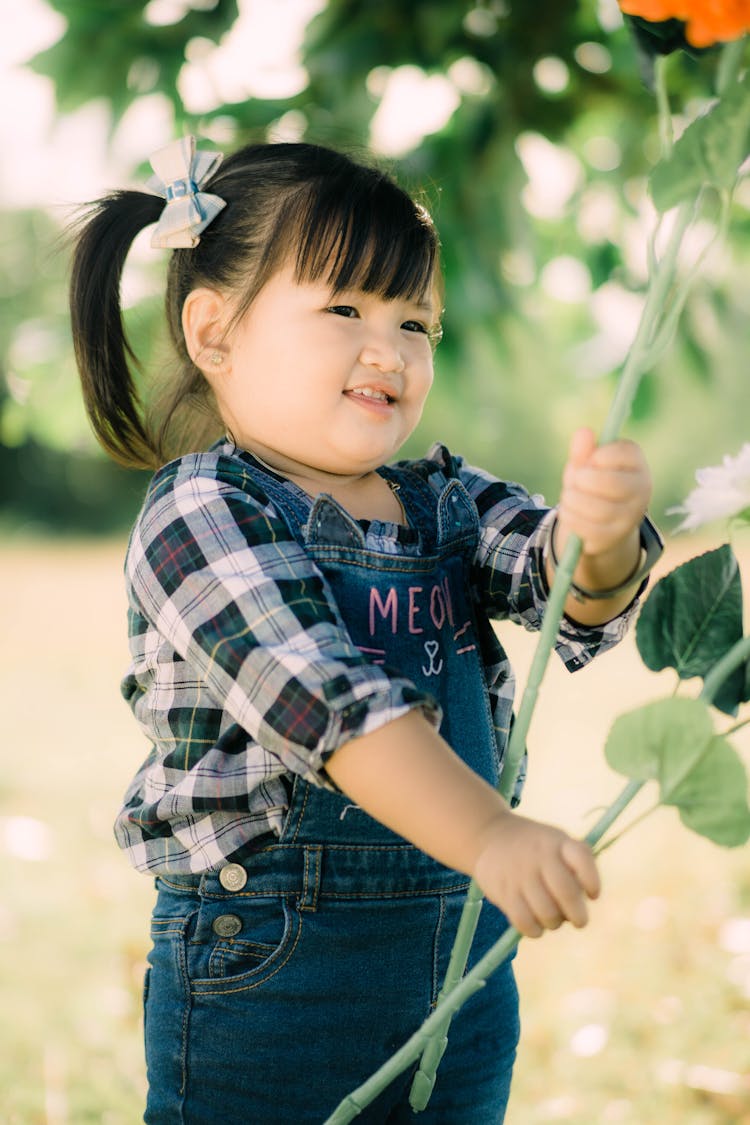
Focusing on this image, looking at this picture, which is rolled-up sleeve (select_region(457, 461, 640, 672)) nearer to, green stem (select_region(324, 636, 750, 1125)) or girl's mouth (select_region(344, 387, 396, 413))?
girl's mouth (select_region(344, 387, 396, 413))

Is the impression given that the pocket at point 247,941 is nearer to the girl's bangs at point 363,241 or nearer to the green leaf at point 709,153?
the girl's bangs at point 363,241

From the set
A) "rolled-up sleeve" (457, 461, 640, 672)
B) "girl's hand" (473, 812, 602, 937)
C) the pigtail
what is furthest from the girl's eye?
"girl's hand" (473, 812, 602, 937)

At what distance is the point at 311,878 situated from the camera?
1.14 meters

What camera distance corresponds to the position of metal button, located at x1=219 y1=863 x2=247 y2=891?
1147 millimetres

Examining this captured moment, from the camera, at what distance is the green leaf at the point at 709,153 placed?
0.83 meters

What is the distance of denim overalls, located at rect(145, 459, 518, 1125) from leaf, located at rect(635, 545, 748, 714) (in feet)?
0.91

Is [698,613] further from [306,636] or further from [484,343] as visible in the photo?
[484,343]

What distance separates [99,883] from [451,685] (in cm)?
207

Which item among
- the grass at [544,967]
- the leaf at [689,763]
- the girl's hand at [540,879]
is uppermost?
the leaf at [689,763]

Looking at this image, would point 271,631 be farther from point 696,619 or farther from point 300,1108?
point 300,1108

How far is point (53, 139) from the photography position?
248 centimetres

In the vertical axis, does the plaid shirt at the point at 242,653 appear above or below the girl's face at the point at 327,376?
below

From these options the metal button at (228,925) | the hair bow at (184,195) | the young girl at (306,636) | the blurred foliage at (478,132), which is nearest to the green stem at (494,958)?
the young girl at (306,636)

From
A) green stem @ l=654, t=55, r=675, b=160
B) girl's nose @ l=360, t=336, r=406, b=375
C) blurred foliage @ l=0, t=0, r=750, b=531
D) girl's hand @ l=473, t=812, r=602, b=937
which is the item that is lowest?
girl's hand @ l=473, t=812, r=602, b=937
